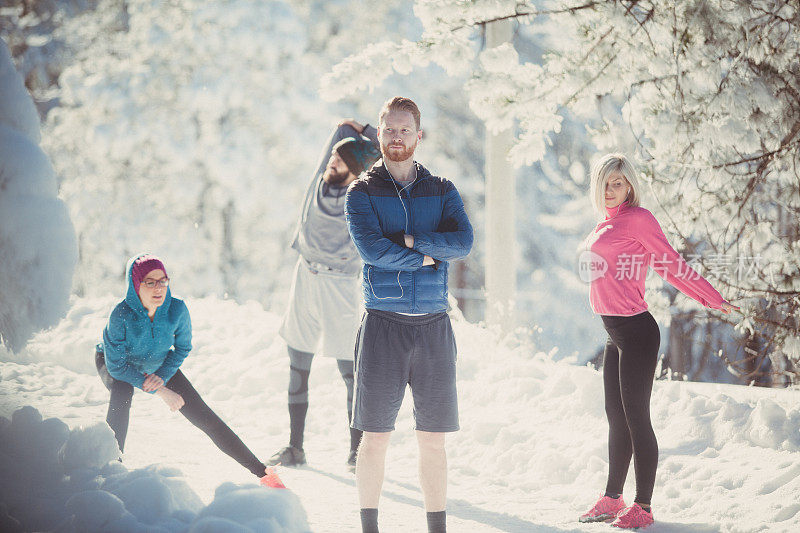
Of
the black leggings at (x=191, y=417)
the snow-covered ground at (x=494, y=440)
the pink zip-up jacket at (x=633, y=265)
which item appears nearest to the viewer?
the pink zip-up jacket at (x=633, y=265)

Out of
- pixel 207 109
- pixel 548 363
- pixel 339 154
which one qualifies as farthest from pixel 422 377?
pixel 207 109

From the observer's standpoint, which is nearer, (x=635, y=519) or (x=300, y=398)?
(x=635, y=519)

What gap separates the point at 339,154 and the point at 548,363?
2.79m

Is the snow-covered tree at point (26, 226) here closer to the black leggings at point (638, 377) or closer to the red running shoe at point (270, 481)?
the red running shoe at point (270, 481)

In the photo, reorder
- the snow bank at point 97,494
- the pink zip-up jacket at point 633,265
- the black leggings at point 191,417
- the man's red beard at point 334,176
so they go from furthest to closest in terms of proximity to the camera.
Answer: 1. the man's red beard at point 334,176
2. the black leggings at point 191,417
3. the pink zip-up jacket at point 633,265
4. the snow bank at point 97,494

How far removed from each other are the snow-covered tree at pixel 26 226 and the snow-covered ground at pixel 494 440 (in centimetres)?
49

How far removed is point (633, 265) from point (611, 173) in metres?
0.42

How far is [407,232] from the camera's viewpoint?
2.70 m

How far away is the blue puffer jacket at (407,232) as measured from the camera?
103 inches

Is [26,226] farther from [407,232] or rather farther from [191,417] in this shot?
[407,232]

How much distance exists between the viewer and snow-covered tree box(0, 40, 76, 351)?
346 cm

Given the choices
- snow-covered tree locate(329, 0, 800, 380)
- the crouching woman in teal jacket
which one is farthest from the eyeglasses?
snow-covered tree locate(329, 0, 800, 380)

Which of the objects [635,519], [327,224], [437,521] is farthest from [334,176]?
[635,519]

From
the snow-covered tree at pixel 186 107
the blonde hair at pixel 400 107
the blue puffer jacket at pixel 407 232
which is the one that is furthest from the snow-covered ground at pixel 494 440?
the snow-covered tree at pixel 186 107
